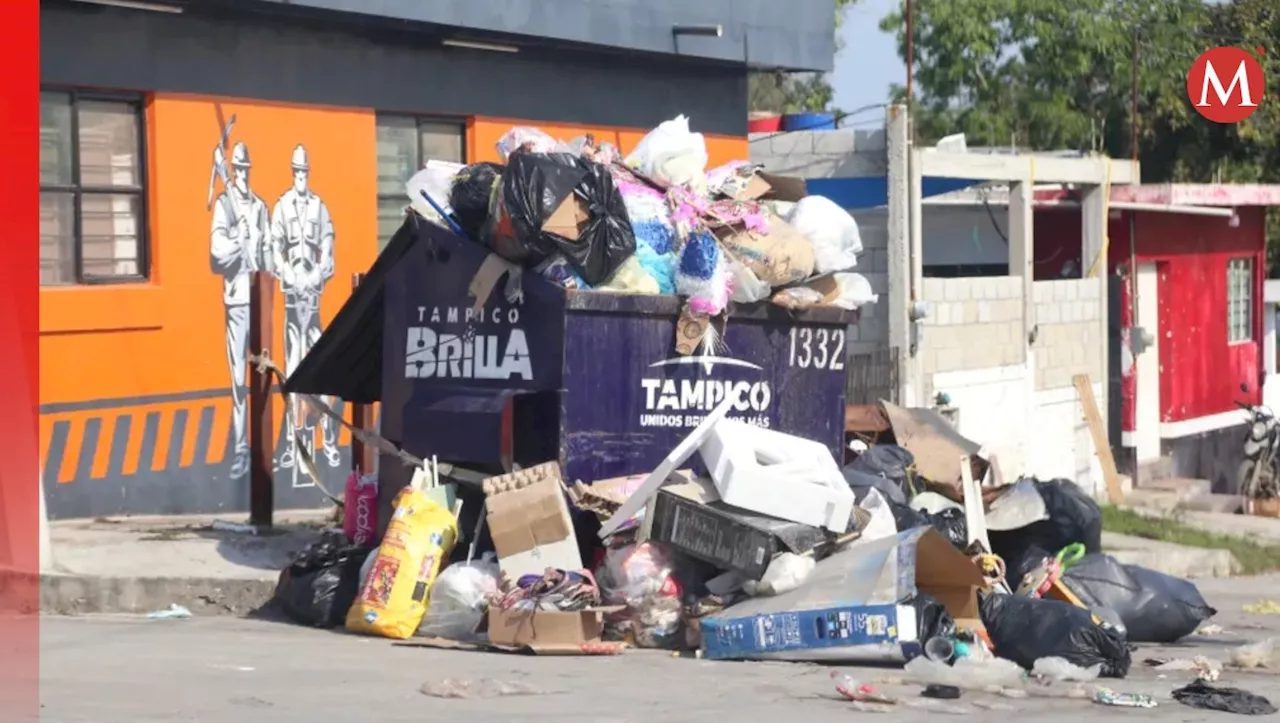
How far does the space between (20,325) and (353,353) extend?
6.53ft

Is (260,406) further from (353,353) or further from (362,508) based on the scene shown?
(362,508)

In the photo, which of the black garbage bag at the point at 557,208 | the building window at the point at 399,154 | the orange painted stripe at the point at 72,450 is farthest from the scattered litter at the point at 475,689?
the building window at the point at 399,154

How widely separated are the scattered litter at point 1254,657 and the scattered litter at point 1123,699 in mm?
1322

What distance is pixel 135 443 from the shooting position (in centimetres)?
1080

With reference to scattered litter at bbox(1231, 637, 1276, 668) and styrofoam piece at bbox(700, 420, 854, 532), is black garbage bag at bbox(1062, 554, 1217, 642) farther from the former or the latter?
styrofoam piece at bbox(700, 420, 854, 532)

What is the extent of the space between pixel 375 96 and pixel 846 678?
7.37 m

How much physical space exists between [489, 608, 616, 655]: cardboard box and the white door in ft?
42.6

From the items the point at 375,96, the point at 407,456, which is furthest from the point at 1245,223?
the point at 407,456

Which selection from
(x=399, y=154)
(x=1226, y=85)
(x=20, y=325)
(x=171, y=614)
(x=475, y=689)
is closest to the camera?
(x=475, y=689)

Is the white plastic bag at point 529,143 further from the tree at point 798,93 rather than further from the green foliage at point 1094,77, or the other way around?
the tree at point 798,93

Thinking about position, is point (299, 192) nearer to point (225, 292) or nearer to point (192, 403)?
point (225, 292)

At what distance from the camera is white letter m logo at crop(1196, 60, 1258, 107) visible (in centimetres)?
2647

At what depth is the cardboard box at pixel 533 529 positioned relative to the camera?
24.3 feet

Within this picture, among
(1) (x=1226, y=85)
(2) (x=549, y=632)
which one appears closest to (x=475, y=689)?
(2) (x=549, y=632)
